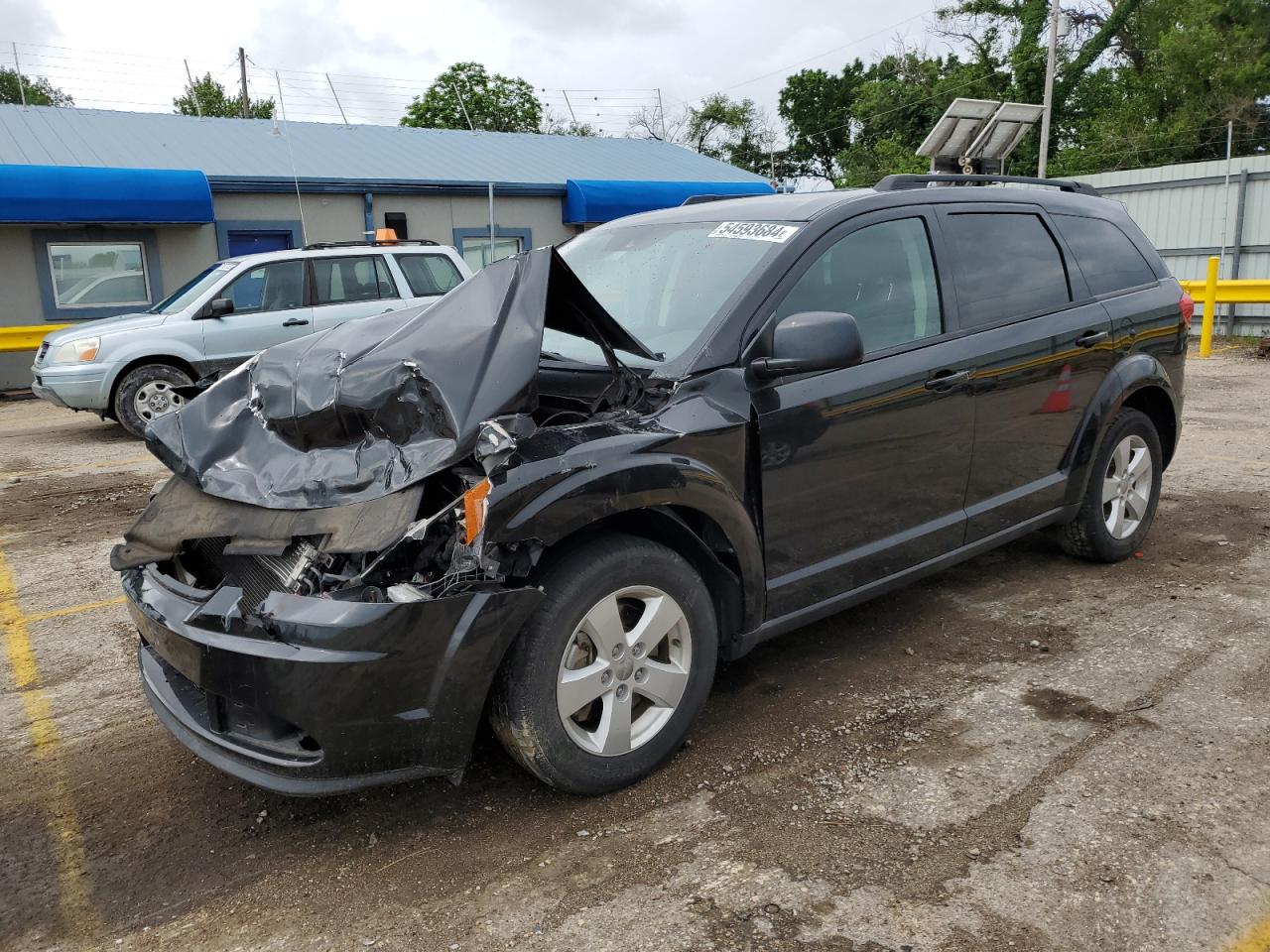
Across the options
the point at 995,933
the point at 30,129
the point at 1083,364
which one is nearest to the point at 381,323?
the point at 995,933

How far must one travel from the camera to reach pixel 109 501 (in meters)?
7.34

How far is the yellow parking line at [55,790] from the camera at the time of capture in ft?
8.70

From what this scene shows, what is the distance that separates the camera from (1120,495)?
504 cm

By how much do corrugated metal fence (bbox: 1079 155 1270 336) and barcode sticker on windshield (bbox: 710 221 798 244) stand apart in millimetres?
15408

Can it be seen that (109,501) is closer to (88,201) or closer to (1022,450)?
(1022,450)

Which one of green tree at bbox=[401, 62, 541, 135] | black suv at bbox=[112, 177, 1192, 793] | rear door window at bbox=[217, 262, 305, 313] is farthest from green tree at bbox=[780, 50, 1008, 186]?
black suv at bbox=[112, 177, 1192, 793]

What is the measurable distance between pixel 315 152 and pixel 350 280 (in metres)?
9.01

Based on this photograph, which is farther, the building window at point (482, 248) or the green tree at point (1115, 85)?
the green tree at point (1115, 85)

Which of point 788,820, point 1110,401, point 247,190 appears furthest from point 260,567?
point 247,190

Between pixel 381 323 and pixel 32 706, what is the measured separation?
206 centimetres

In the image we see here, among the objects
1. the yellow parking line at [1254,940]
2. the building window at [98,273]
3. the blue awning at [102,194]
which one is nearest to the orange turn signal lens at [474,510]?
the yellow parking line at [1254,940]

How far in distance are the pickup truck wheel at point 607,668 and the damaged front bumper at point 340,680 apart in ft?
0.39

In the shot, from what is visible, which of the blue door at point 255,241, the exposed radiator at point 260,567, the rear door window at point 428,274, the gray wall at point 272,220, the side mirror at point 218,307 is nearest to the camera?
the exposed radiator at point 260,567

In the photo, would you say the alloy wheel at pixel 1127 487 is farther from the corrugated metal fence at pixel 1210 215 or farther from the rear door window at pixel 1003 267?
the corrugated metal fence at pixel 1210 215
